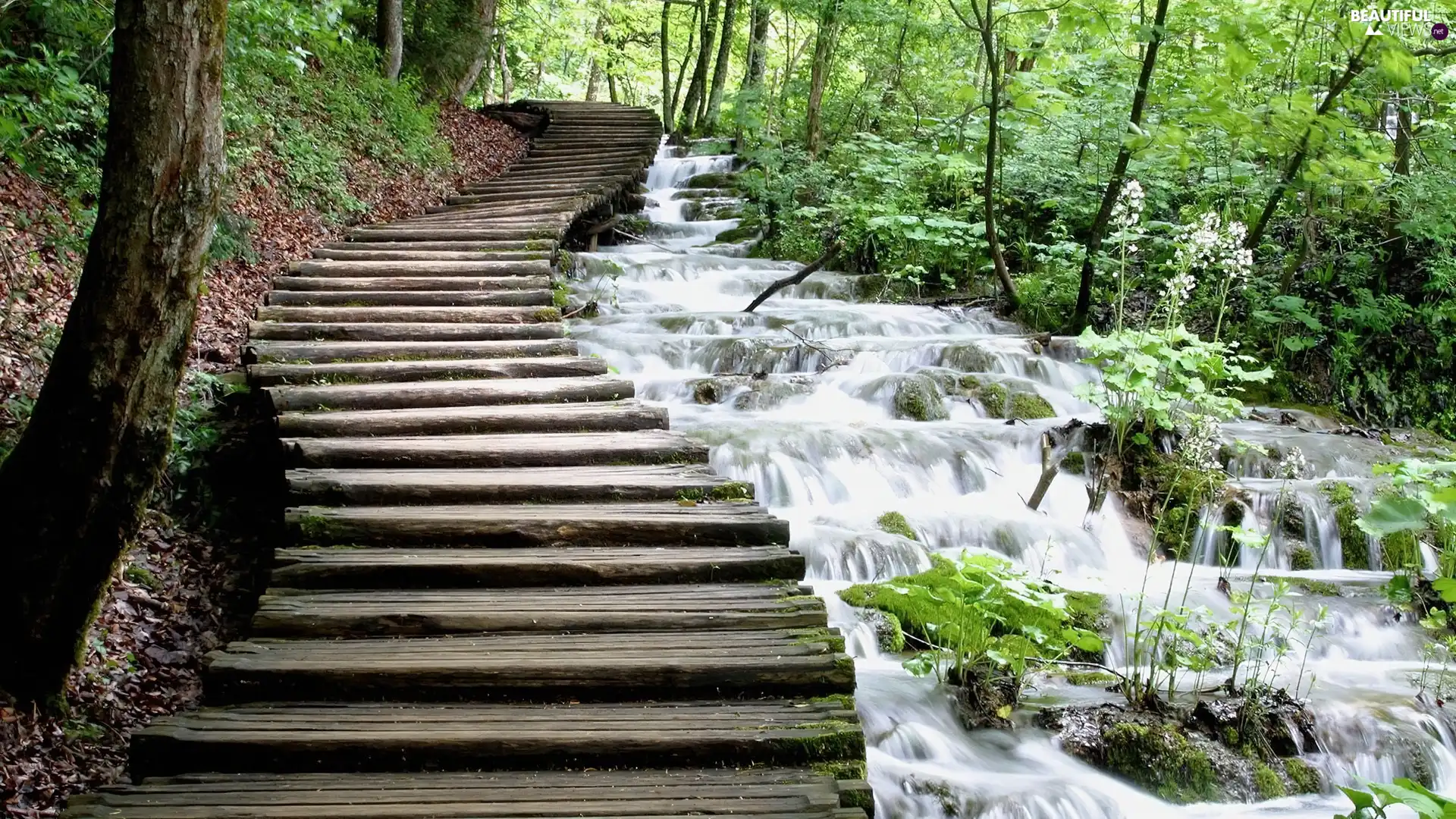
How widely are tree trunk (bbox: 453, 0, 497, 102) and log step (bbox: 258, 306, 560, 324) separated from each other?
11.8 metres

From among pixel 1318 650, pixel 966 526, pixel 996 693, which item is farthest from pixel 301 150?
pixel 1318 650

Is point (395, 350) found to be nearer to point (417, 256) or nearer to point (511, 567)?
point (417, 256)

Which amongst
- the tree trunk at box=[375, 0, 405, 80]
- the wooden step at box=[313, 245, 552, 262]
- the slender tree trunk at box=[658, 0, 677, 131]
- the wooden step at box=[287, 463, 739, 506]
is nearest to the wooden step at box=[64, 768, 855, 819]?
the wooden step at box=[287, 463, 739, 506]

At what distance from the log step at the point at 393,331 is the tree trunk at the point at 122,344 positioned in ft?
11.4

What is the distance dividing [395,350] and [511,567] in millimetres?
3150

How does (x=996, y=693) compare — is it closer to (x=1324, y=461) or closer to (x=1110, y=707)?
(x=1110, y=707)

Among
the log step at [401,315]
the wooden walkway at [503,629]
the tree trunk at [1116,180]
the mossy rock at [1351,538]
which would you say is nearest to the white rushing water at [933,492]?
the mossy rock at [1351,538]

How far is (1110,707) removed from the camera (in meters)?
4.61

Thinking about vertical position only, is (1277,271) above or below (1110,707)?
above

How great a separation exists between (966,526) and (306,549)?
421 centimetres

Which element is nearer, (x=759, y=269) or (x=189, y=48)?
(x=189, y=48)

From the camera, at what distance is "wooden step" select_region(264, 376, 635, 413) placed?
5676 mm

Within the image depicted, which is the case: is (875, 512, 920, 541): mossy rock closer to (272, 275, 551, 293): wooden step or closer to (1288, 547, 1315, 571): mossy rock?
(1288, 547, 1315, 571): mossy rock

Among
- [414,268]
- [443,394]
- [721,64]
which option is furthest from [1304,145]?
[721,64]
